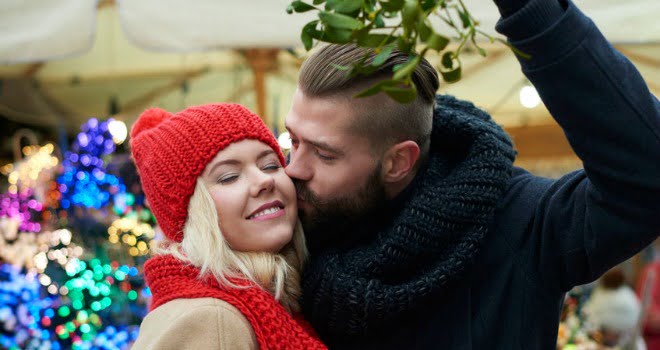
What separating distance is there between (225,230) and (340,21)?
78 cm

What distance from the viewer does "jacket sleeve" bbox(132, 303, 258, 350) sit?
166 centimetres

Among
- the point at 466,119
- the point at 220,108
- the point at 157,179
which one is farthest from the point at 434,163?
the point at 157,179

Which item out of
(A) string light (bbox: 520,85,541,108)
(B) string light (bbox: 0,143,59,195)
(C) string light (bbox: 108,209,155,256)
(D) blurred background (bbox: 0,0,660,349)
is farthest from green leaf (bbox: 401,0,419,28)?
(A) string light (bbox: 520,85,541,108)

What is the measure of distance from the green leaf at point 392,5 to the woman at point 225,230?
738 mm

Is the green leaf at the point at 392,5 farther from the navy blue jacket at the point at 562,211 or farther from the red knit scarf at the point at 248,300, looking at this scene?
the red knit scarf at the point at 248,300

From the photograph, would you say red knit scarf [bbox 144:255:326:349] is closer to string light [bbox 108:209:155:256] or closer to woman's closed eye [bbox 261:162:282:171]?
woman's closed eye [bbox 261:162:282:171]

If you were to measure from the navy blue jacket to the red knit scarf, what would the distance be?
165 mm

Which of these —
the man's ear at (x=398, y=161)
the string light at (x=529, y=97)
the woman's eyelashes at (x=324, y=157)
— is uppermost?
the woman's eyelashes at (x=324, y=157)

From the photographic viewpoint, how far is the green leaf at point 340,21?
122cm

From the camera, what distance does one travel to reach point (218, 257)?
182 centimetres

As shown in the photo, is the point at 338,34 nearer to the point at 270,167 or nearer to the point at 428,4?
the point at 428,4

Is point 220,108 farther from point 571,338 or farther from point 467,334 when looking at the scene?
point 571,338

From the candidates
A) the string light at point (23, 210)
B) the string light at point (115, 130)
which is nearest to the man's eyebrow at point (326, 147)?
the string light at point (115, 130)

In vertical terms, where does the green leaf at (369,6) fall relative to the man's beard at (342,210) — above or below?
above
